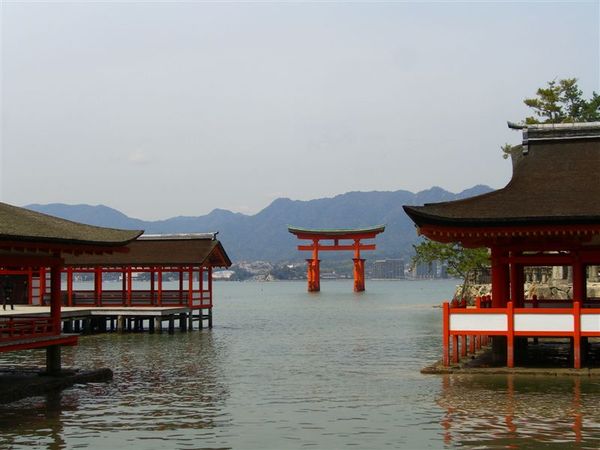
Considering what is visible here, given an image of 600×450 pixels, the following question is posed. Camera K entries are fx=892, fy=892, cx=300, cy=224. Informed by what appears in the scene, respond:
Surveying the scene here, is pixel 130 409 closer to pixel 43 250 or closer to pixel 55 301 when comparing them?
pixel 43 250

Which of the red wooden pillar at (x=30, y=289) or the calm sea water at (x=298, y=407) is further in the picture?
the red wooden pillar at (x=30, y=289)

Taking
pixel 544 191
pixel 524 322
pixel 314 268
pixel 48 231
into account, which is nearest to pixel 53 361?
pixel 48 231

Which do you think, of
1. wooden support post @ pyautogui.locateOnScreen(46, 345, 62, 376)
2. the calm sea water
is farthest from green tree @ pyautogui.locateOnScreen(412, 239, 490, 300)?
wooden support post @ pyautogui.locateOnScreen(46, 345, 62, 376)

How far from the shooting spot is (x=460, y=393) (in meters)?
22.4

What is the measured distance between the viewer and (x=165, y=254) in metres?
48.9

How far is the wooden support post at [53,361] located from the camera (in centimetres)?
2483

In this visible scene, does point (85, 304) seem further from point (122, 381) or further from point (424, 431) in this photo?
point (424, 431)

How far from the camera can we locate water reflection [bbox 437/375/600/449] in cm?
1681

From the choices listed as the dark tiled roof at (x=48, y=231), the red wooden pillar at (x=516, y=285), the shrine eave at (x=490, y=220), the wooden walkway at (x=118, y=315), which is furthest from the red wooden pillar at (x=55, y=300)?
the wooden walkway at (x=118, y=315)

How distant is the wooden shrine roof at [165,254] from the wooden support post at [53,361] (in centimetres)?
2243

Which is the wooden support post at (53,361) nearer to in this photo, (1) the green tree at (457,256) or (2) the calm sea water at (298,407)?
(2) the calm sea water at (298,407)

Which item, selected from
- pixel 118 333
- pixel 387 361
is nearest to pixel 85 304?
pixel 118 333

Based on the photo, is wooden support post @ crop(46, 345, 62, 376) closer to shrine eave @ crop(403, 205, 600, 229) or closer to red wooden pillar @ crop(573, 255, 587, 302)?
shrine eave @ crop(403, 205, 600, 229)

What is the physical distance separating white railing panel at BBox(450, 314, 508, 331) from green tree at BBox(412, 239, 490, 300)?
40111 millimetres
